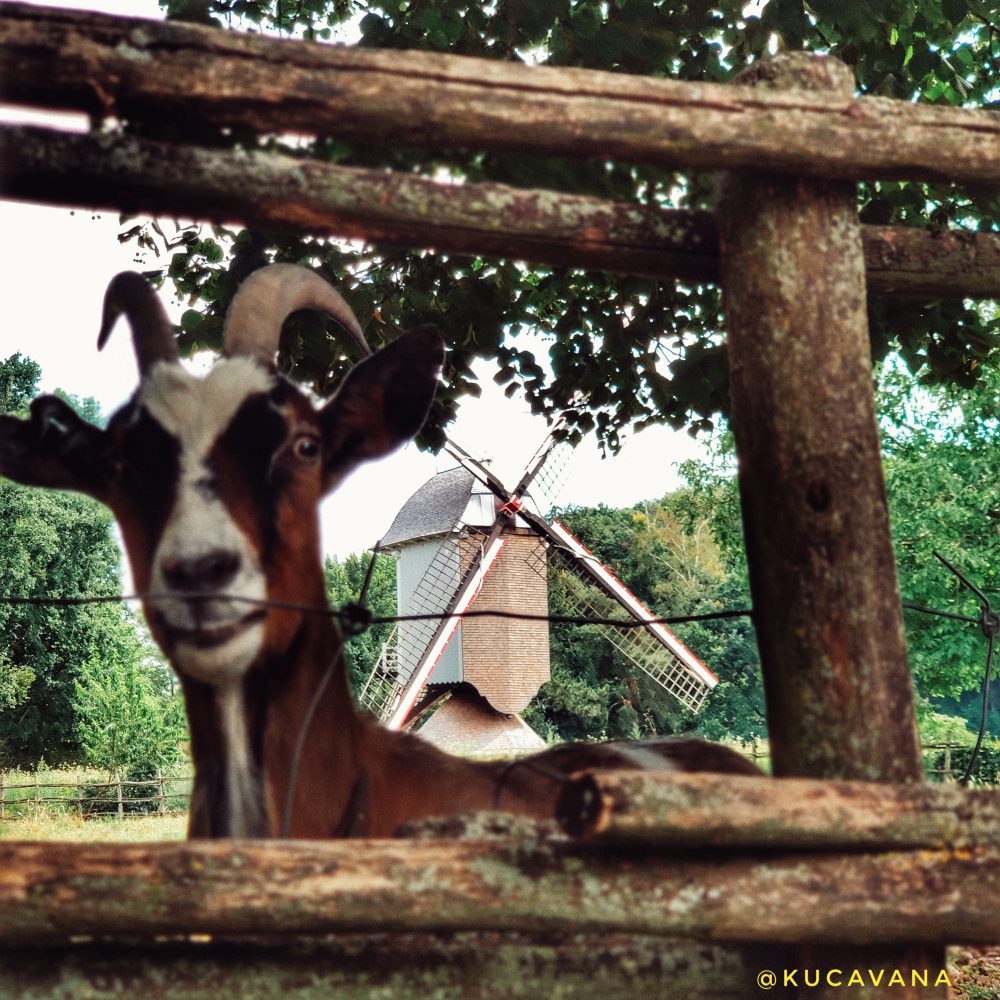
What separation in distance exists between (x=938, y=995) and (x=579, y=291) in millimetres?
5518

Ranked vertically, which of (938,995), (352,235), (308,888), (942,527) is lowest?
(938,995)

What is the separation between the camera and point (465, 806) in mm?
3006

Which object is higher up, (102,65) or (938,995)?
(102,65)

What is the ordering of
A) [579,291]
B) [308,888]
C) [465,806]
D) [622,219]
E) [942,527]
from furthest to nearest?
[942,527]
[579,291]
[465,806]
[622,219]
[308,888]

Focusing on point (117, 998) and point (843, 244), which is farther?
point (843, 244)

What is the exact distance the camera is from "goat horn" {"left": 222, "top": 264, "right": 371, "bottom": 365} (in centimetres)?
319

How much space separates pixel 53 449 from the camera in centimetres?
305

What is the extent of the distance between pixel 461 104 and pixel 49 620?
3524 centimetres

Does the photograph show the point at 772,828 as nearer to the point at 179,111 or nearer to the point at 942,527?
the point at 179,111

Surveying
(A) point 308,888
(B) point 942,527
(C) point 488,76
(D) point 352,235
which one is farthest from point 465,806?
(B) point 942,527

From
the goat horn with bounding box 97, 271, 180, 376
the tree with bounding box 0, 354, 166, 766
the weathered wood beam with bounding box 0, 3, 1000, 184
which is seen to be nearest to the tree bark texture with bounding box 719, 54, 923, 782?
the weathered wood beam with bounding box 0, 3, 1000, 184

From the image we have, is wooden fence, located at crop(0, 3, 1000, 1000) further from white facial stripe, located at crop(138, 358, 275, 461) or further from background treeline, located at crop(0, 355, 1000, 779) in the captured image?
background treeline, located at crop(0, 355, 1000, 779)

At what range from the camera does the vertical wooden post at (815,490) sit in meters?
2.38

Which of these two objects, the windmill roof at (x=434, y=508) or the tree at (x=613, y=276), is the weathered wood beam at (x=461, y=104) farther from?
the windmill roof at (x=434, y=508)
